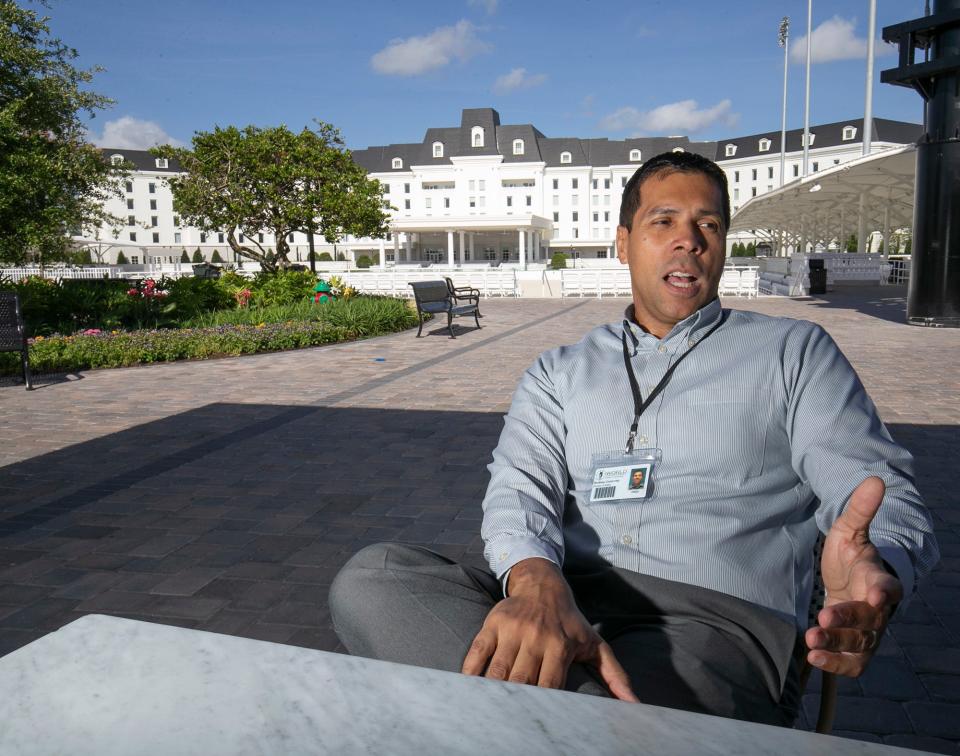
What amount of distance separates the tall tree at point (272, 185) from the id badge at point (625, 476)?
24.3m

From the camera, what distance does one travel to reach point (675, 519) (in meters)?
1.85

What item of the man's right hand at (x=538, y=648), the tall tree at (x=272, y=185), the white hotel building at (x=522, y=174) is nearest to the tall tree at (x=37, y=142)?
the tall tree at (x=272, y=185)

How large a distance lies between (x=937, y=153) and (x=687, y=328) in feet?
46.3

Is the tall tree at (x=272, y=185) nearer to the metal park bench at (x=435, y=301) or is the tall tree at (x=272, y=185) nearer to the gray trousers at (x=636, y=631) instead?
the metal park bench at (x=435, y=301)

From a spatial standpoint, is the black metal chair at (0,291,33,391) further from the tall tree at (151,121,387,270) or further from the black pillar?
the tall tree at (151,121,387,270)

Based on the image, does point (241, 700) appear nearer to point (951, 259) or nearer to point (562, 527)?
point (562, 527)

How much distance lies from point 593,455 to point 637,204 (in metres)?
0.72

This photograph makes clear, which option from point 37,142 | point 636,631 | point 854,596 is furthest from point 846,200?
point 854,596

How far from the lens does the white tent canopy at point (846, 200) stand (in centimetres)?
2053

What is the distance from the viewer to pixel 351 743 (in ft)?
2.97

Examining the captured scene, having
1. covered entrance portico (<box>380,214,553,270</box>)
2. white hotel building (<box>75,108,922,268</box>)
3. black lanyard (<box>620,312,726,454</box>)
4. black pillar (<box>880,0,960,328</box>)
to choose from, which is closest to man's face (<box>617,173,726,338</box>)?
black lanyard (<box>620,312,726,454</box>)

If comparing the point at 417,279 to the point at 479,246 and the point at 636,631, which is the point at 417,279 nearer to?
the point at 636,631

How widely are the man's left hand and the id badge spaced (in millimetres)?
474

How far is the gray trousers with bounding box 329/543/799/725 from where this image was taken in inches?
61.4
